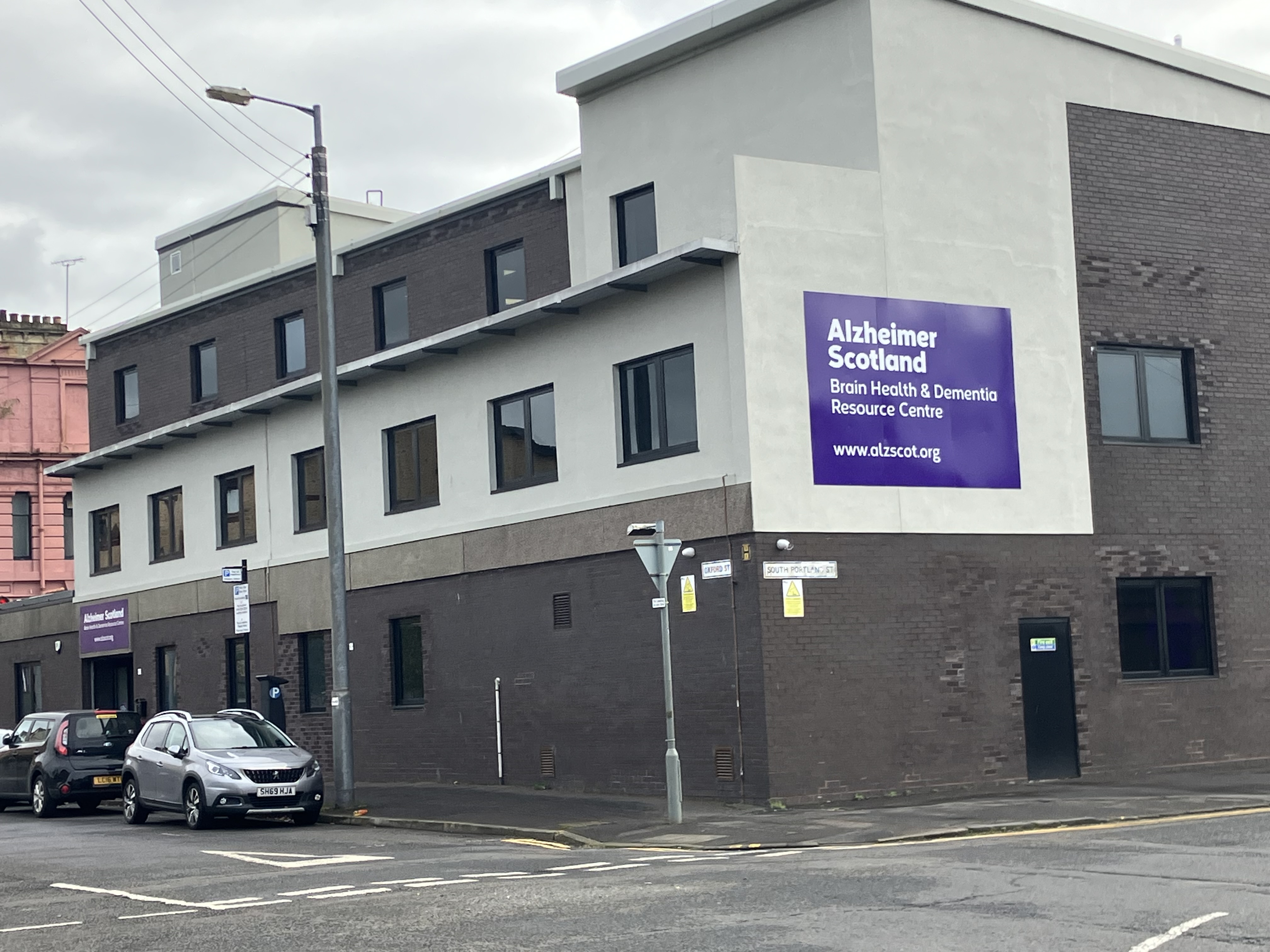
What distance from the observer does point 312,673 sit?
30.4m

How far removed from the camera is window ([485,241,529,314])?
90.5 feet

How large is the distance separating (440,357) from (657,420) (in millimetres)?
5394

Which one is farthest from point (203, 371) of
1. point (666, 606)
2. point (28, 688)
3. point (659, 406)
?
point (666, 606)

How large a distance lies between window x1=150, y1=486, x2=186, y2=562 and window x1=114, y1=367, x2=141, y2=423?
327 cm

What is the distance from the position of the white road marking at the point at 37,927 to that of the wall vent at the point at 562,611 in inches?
475

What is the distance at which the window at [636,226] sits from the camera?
953 inches

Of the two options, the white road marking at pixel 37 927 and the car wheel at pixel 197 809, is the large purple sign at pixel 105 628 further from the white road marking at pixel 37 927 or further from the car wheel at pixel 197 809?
the white road marking at pixel 37 927

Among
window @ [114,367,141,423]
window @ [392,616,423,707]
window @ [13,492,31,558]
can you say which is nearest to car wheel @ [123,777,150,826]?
window @ [392,616,423,707]

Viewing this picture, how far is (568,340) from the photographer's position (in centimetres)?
2377

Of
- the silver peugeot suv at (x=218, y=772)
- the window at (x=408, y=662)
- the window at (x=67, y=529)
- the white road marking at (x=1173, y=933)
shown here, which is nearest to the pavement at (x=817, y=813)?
the silver peugeot suv at (x=218, y=772)

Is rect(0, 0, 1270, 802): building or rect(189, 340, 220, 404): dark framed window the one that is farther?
rect(189, 340, 220, 404): dark framed window

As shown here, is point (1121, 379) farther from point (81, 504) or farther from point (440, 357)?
point (81, 504)

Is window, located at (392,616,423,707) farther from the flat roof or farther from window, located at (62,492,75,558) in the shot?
window, located at (62,492,75,558)

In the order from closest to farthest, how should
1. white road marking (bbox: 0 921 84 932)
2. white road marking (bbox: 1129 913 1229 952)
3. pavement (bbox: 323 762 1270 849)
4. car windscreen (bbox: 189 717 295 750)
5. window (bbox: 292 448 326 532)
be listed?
white road marking (bbox: 1129 913 1229 952)
white road marking (bbox: 0 921 84 932)
pavement (bbox: 323 762 1270 849)
car windscreen (bbox: 189 717 295 750)
window (bbox: 292 448 326 532)
